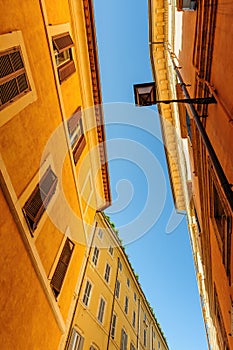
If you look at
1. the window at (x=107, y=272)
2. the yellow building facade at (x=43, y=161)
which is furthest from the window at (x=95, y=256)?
the yellow building facade at (x=43, y=161)

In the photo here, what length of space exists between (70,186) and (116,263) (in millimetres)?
14448

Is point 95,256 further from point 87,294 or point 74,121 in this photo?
point 74,121

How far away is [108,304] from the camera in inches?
708

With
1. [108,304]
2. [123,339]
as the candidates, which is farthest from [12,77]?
[123,339]

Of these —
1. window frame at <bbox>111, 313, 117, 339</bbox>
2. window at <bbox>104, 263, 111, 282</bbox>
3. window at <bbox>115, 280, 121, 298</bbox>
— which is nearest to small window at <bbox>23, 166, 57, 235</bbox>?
window at <bbox>104, 263, 111, 282</bbox>

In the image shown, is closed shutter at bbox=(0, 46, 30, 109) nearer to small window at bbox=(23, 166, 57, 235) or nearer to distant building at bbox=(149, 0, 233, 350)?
Answer: small window at bbox=(23, 166, 57, 235)

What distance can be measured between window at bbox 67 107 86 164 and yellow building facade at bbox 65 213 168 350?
16.8 ft

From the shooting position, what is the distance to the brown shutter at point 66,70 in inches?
340

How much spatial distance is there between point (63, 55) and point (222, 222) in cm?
732

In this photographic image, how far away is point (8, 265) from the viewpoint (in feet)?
16.7

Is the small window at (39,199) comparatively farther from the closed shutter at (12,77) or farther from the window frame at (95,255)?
the window frame at (95,255)

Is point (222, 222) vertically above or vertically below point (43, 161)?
below

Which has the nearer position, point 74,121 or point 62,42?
point 62,42

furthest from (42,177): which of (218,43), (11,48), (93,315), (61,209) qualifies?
(93,315)
